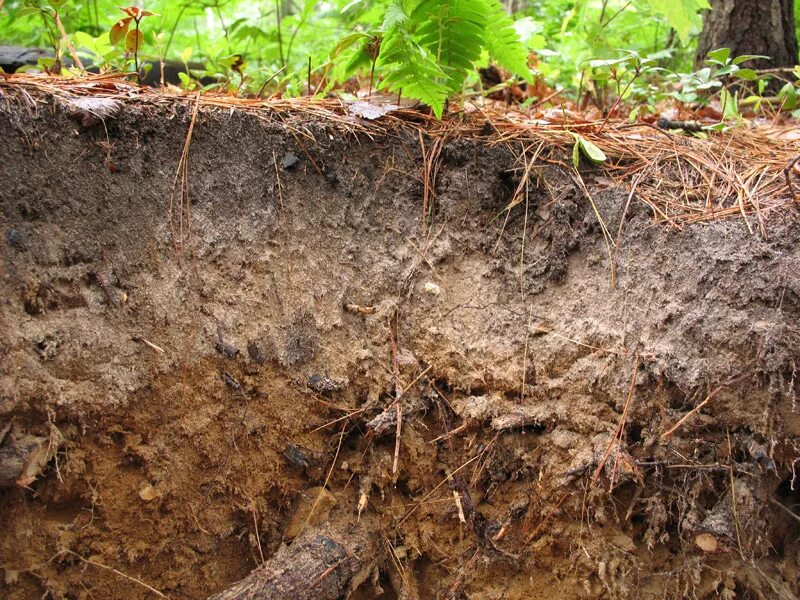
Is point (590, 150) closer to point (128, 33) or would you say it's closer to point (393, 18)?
point (393, 18)

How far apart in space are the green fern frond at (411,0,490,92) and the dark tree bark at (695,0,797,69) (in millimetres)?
2067

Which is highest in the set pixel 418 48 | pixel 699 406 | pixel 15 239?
pixel 418 48

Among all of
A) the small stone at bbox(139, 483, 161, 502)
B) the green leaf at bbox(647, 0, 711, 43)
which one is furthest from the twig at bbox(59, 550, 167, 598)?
→ the green leaf at bbox(647, 0, 711, 43)

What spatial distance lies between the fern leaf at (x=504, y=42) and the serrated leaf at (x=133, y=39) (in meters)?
1.48

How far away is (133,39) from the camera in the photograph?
2.50 meters

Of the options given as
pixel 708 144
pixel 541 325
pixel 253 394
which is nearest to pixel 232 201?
pixel 253 394

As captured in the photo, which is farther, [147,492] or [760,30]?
[760,30]

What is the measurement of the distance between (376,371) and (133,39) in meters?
1.76

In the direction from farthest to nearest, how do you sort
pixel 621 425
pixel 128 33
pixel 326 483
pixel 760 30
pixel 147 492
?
pixel 760 30, pixel 128 33, pixel 326 483, pixel 147 492, pixel 621 425

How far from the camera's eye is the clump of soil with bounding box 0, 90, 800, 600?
2068mm

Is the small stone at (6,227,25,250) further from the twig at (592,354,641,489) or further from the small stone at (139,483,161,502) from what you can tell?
the twig at (592,354,641,489)

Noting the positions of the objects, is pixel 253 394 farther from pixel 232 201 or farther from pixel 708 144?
pixel 708 144

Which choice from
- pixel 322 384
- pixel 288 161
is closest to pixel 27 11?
pixel 288 161

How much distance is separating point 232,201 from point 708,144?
6.65 ft
